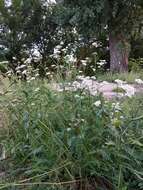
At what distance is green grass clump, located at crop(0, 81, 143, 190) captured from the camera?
8.73ft

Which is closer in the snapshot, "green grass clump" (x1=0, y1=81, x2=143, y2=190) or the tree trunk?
"green grass clump" (x1=0, y1=81, x2=143, y2=190)

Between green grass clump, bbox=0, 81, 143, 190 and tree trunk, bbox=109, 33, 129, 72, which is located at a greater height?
green grass clump, bbox=0, 81, 143, 190

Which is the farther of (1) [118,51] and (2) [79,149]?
(1) [118,51]

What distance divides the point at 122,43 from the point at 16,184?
31.2ft

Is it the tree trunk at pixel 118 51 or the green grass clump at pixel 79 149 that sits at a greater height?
the green grass clump at pixel 79 149

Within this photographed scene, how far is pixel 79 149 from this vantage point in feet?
8.82

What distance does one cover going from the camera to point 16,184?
2.60 metres

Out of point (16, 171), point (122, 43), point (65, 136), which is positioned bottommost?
point (122, 43)

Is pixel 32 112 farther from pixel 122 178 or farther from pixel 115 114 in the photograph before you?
pixel 122 178

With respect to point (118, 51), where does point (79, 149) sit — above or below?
above

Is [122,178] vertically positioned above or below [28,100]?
below

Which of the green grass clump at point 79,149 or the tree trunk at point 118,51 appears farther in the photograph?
the tree trunk at point 118,51

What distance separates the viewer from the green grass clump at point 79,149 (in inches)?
105

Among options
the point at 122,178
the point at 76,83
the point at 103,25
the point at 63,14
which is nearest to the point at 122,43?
the point at 103,25
